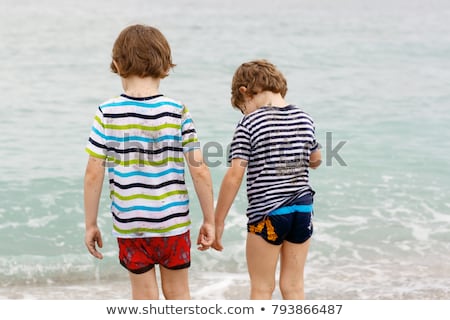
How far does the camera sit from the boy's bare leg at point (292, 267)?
3455 mm

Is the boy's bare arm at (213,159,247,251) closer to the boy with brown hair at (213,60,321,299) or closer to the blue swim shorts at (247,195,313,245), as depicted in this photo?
the boy with brown hair at (213,60,321,299)

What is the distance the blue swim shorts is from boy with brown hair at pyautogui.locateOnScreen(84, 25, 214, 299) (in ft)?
1.03

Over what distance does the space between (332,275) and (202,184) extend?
267 centimetres

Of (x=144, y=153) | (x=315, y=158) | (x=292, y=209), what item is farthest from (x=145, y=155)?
(x=315, y=158)

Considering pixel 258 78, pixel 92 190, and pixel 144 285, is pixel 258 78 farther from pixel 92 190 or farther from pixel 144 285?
pixel 144 285

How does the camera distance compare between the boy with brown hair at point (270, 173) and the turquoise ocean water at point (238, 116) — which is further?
the turquoise ocean water at point (238, 116)

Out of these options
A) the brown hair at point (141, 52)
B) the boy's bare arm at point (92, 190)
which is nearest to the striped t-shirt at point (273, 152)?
the brown hair at point (141, 52)

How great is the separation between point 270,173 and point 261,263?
1.41ft

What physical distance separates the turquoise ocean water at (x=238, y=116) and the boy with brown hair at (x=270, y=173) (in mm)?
1797

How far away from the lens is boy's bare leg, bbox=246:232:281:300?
3412 millimetres

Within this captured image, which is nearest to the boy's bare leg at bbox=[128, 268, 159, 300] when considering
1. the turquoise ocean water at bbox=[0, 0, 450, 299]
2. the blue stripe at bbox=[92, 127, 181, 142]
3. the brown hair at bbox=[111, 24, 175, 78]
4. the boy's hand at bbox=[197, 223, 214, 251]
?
the boy's hand at bbox=[197, 223, 214, 251]

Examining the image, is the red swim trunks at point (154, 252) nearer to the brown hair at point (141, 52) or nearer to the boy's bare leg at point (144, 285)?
the boy's bare leg at point (144, 285)

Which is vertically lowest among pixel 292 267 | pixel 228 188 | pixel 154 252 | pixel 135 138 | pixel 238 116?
pixel 238 116

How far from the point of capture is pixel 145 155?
307cm
